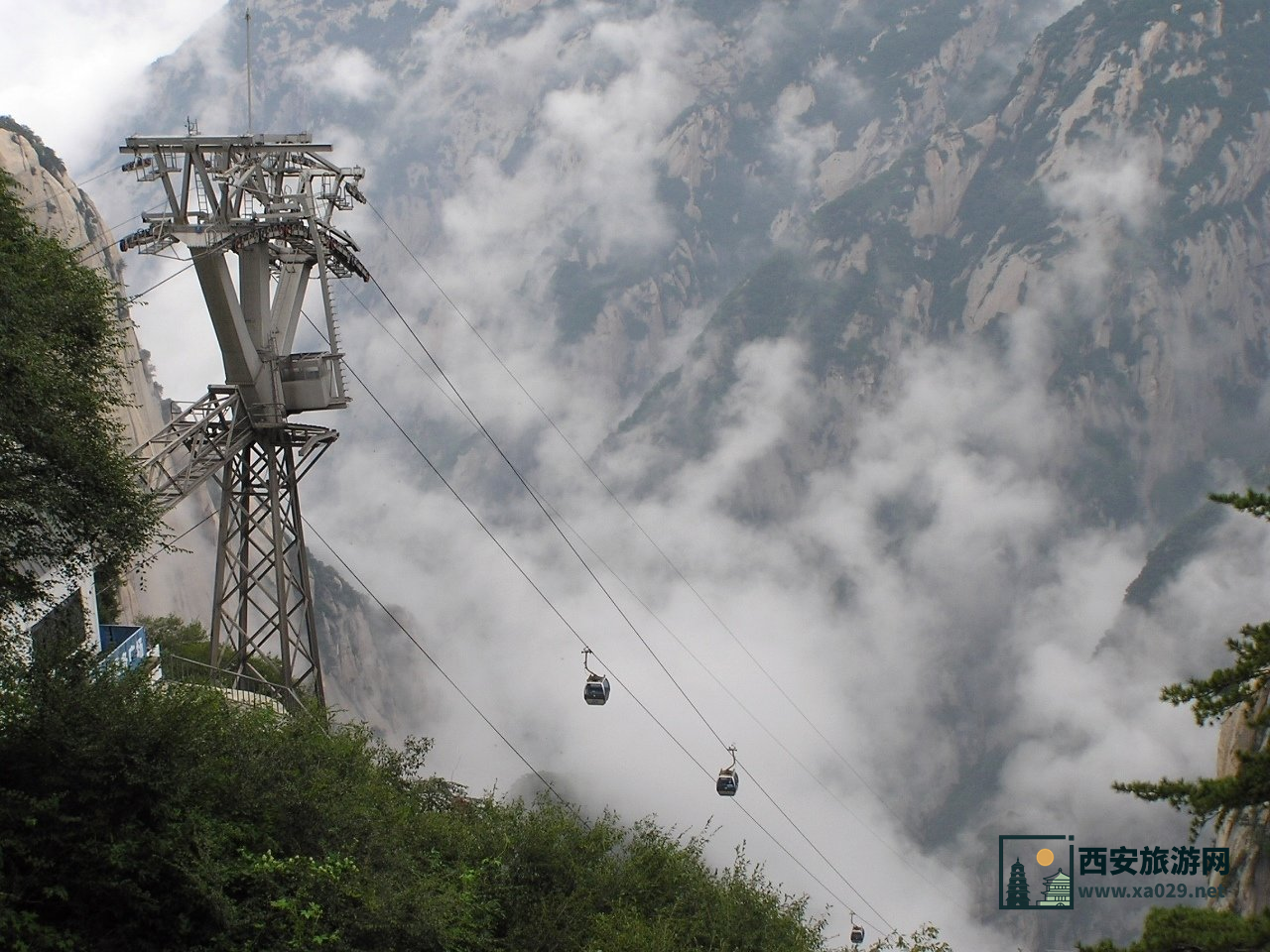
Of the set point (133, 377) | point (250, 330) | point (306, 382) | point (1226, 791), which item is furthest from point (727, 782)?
point (133, 377)

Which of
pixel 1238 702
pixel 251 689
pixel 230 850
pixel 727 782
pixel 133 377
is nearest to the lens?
pixel 1238 702

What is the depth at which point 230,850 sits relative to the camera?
56.5 ft

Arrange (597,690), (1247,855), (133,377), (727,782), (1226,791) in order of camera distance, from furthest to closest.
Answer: (133,377), (727,782), (597,690), (1247,855), (1226,791)

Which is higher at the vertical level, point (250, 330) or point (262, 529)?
point (250, 330)

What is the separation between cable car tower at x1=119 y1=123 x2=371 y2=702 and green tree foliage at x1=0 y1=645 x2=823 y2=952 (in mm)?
5658

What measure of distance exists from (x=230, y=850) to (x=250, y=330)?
47.7 ft

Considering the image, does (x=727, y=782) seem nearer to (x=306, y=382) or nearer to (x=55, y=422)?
(x=306, y=382)

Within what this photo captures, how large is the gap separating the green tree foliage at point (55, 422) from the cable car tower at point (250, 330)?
766cm

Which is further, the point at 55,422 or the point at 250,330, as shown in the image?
the point at 250,330

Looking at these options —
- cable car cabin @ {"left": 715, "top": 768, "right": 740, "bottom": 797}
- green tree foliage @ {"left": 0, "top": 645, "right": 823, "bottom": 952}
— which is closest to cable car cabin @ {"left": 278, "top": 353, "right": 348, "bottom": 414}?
green tree foliage @ {"left": 0, "top": 645, "right": 823, "bottom": 952}

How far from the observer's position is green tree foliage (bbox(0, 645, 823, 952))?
15.4m

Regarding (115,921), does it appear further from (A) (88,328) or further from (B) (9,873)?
(A) (88,328)

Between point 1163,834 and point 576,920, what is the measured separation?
502 ft

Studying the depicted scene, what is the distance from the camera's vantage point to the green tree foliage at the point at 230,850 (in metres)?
15.4
